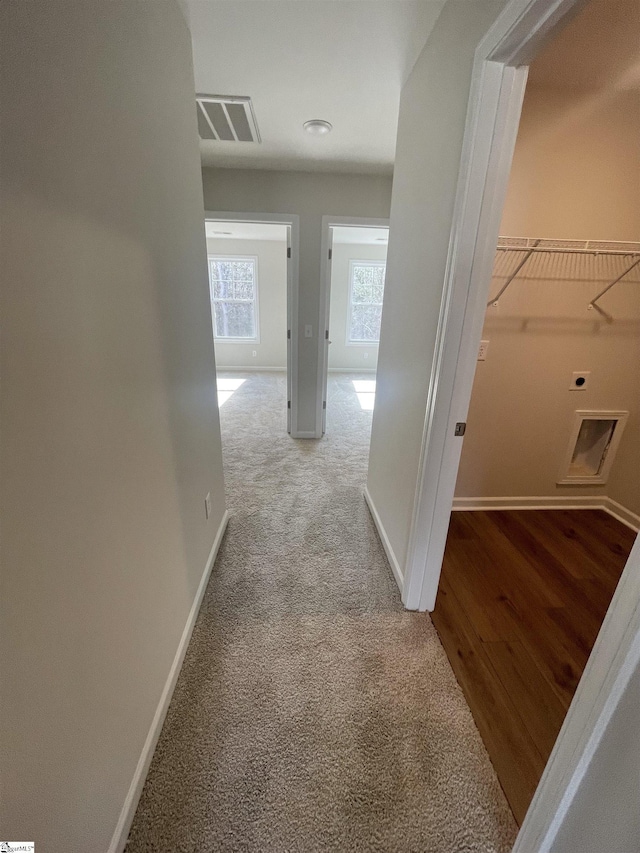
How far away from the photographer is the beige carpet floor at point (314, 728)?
927mm

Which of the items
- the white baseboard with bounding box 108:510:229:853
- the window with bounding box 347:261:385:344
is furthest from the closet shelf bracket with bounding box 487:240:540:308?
the window with bounding box 347:261:385:344

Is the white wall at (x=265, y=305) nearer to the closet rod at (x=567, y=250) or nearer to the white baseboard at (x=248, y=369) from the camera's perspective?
the white baseboard at (x=248, y=369)

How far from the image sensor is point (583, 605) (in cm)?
167

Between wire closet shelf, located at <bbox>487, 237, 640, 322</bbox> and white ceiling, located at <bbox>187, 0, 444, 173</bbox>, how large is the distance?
1.02 meters

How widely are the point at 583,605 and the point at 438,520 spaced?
101 cm

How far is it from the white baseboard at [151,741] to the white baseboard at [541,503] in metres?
1.87

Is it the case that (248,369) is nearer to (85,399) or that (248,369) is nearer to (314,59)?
(314,59)

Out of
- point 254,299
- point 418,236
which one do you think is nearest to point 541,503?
point 418,236

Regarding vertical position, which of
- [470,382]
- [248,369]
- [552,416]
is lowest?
[248,369]

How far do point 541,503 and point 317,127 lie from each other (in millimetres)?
3015

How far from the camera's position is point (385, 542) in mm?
1964

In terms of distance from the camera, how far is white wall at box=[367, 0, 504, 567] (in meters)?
1.16

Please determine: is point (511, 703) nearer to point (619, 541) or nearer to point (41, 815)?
point (41, 815)

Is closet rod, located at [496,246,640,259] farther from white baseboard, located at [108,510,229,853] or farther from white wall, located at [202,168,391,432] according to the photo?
white baseboard, located at [108,510,229,853]
